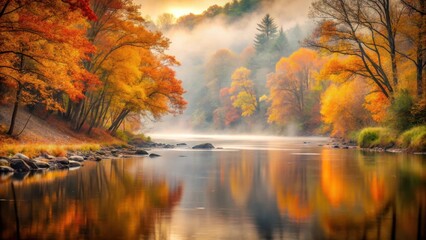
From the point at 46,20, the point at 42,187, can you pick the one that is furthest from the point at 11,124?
the point at 42,187

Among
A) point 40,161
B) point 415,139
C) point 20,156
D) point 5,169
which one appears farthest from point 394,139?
point 5,169

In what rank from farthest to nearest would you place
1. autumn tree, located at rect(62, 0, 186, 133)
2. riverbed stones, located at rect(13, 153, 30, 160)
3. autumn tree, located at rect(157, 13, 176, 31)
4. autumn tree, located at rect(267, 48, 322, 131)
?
autumn tree, located at rect(157, 13, 176, 31)
autumn tree, located at rect(267, 48, 322, 131)
autumn tree, located at rect(62, 0, 186, 133)
riverbed stones, located at rect(13, 153, 30, 160)

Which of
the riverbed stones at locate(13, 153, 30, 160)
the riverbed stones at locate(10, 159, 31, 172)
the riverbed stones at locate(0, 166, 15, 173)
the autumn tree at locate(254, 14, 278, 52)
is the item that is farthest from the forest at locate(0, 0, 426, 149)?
the autumn tree at locate(254, 14, 278, 52)

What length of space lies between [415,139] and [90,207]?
2937cm

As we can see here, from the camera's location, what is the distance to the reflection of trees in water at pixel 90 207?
10.1 metres

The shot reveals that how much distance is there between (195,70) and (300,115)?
7642cm

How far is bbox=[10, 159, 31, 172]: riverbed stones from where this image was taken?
74.9 feet

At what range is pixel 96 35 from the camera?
135 ft

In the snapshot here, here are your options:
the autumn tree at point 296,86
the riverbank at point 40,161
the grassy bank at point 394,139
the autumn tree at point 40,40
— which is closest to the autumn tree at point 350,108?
the grassy bank at point 394,139

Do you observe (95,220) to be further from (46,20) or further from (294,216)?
(46,20)

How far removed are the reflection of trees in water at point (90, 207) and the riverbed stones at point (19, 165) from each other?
11.1ft

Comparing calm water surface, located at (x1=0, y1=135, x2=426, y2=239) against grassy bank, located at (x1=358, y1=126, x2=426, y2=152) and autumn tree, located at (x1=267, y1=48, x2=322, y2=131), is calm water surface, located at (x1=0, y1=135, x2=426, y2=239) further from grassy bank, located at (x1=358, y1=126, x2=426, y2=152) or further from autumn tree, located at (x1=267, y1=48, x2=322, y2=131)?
autumn tree, located at (x1=267, y1=48, x2=322, y2=131)

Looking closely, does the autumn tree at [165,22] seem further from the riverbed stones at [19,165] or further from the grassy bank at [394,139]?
the riverbed stones at [19,165]

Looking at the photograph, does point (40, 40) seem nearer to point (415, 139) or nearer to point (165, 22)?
point (415, 139)
